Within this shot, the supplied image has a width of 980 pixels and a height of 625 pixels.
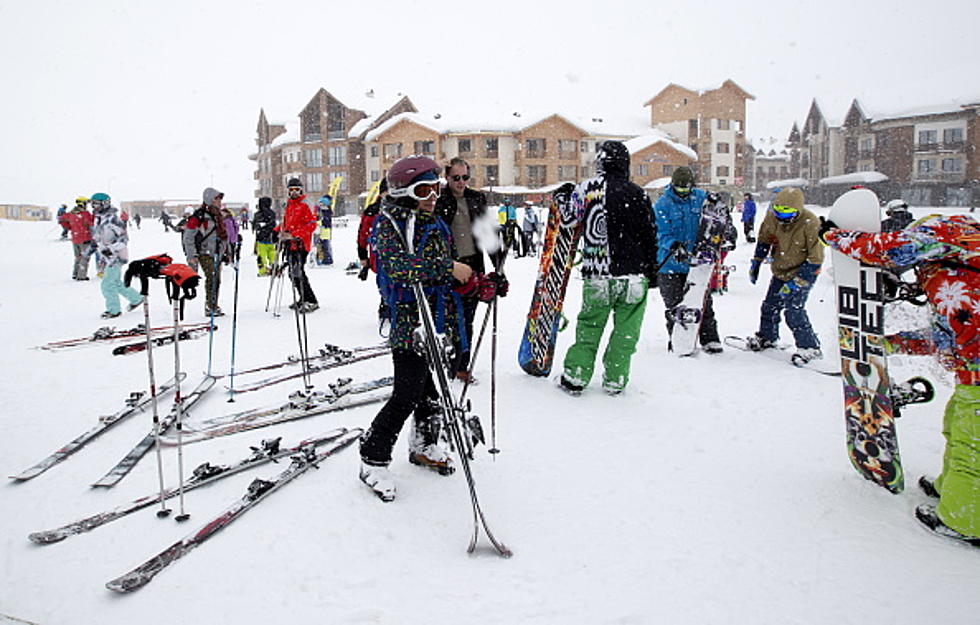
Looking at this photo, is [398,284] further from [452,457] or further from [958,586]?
[958,586]

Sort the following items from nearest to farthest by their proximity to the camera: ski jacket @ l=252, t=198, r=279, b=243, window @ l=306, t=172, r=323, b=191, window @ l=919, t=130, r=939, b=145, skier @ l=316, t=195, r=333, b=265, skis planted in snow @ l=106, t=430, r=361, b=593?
skis planted in snow @ l=106, t=430, r=361, b=593 < ski jacket @ l=252, t=198, r=279, b=243 < skier @ l=316, t=195, r=333, b=265 < window @ l=919, t=130, r=939, b=145 < window @ l=306, t=172, r=323, b=191

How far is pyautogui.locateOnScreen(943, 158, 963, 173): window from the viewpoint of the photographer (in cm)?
4366

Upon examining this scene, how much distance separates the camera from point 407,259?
3295 mm

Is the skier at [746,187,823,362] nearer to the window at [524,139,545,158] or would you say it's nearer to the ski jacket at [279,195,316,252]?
the ski jacket at [279,195,316,252]

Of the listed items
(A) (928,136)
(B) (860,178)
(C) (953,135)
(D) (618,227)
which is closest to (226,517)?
(D) (618,227)

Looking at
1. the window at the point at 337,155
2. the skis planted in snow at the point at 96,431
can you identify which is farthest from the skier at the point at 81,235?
the window at the point at 337,155

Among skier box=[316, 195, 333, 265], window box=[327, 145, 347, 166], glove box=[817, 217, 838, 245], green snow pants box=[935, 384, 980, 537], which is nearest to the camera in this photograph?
green snow pants box=[935, 384, 980, 537]

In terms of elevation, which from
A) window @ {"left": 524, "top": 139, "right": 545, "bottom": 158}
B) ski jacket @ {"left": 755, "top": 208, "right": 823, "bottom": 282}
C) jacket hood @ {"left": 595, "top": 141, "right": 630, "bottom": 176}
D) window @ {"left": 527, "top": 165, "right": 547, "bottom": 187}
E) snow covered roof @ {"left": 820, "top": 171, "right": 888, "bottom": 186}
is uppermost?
window @ {"left": 524, "top": 139, "right": 545, "bottom": 158}

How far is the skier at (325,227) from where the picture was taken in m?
17.2

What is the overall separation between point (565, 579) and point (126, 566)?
211cm

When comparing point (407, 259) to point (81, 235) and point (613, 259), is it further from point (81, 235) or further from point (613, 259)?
point (81, 235)

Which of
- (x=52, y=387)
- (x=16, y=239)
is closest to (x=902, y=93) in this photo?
(x=52, y=387)

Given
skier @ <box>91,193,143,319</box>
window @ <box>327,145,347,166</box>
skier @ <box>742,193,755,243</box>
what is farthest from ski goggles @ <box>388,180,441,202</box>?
→ window @ <box>327,145,347,166</box>

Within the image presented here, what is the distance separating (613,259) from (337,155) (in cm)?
5502
